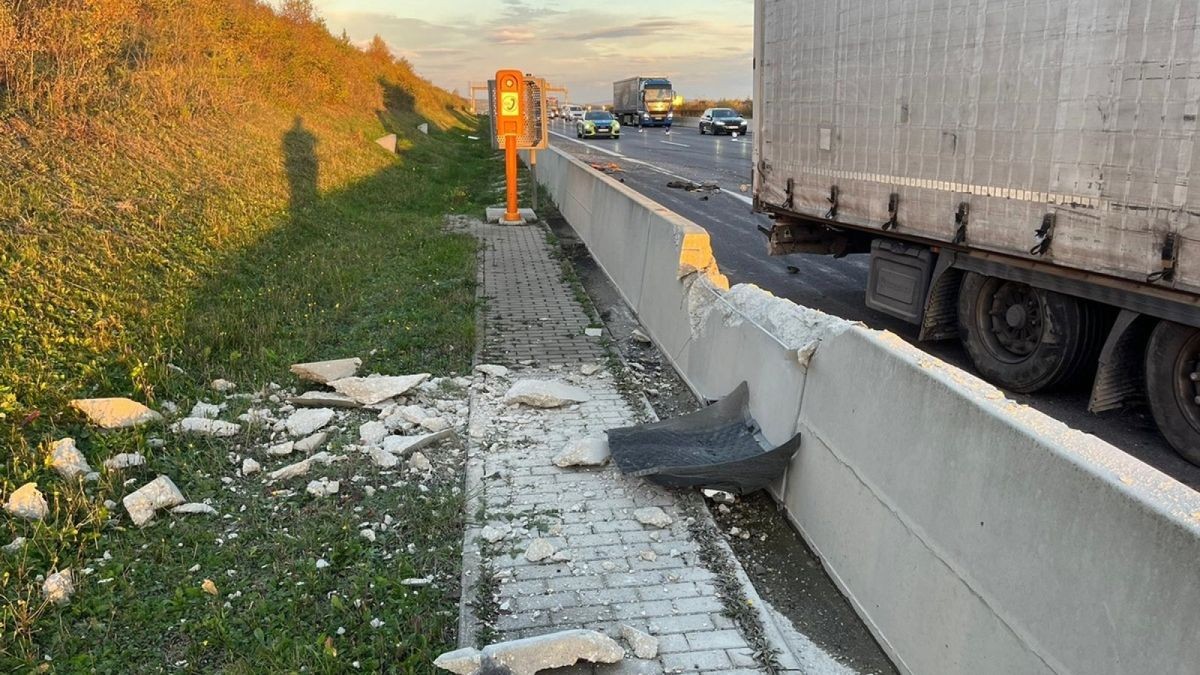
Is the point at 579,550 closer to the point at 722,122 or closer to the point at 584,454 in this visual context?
the point at 584,454

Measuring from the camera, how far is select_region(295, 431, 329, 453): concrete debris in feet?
17.8

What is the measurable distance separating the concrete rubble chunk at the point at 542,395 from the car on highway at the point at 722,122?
149 feet

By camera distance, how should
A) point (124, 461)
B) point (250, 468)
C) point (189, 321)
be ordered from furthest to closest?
point (189, 321) < point (250, 468) < point (124, 461)

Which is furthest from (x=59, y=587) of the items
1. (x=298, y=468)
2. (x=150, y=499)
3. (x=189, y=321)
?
(x=189, y=321)

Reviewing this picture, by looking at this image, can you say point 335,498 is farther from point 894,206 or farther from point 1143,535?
point 894,206

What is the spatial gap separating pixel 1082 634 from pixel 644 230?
681 centimetres

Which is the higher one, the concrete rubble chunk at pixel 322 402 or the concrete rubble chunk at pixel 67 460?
the concrete rubble chunk at pixel 67 460

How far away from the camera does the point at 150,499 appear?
4.55 metres

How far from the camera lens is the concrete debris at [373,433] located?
557 cm

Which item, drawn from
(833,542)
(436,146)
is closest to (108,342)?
(833,542)

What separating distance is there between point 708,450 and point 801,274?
675 centimetres

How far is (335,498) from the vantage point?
482 centimetres

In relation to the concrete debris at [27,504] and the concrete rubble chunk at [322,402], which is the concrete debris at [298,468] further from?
the concrete debris at [27,504]

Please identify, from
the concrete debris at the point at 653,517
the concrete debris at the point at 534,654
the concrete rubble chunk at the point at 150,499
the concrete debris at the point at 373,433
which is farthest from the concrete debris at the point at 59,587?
the concrete debris at the point at 653,517
